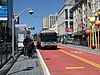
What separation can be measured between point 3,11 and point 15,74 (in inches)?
1379

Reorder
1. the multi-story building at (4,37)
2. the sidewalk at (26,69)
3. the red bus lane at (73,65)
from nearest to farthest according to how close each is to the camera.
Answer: the sidewalk at (26,69)
the red bus lane at (73,65)
the multi-story building at (4,37)

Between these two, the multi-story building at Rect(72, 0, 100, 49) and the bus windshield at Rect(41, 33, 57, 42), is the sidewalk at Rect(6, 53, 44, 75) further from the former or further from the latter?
the multi-story building at Rect(72, 0, 100, 49)

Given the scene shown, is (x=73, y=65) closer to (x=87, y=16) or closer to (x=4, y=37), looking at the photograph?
(x=4, y=37)

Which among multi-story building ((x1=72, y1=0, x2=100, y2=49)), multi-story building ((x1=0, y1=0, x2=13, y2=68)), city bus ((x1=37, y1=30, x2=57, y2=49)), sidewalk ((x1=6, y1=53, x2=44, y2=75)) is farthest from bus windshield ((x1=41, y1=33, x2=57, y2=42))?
sidewalk ((x1=6, y1=53, x2=44, y2=75))

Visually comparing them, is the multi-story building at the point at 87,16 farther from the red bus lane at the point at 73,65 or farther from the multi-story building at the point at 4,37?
the red bus lane at the point at 73,65

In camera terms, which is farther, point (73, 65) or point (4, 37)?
point (4, 37)

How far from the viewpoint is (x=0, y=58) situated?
1759 centimetres

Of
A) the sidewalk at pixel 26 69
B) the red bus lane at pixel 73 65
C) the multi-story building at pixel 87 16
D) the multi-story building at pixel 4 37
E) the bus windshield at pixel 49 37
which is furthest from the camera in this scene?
the multi-story building at pixel 87 16

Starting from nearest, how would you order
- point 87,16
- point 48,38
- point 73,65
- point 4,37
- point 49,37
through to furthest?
1. point 73,65
2. point 49,37
3. point 48,38
4. point 4,37
5. point 87,16

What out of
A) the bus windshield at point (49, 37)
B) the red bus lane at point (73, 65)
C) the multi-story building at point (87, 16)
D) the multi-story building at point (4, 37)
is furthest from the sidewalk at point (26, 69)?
the multi-story building at point (87, 16)

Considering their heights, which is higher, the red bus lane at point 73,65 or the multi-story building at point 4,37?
the multi-story building at point 4,37

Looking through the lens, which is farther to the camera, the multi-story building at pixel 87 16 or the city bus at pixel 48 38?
the multi-story building at pixel 87 16

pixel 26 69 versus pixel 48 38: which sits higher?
pixel 48 38

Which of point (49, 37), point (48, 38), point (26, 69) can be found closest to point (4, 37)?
point (48, 38)
